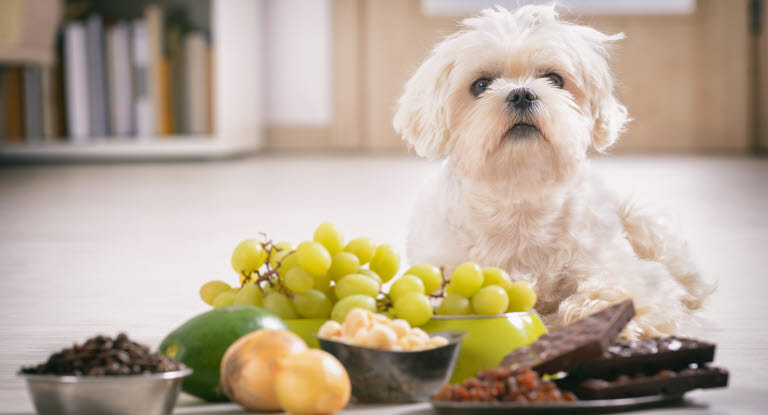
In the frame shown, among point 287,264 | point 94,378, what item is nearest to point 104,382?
point 94,378

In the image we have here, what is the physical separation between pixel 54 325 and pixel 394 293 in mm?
641

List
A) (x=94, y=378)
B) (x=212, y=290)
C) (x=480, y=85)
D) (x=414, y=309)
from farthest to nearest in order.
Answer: (x=480, y=85)
(x=212, y=290)
(x=414, y=309)
(x=94, y=378)

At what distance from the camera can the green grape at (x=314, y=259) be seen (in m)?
1.21

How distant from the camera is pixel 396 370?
1.01m

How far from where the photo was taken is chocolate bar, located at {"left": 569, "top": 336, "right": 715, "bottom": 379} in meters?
1.00

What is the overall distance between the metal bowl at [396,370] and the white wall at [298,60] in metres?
5.73

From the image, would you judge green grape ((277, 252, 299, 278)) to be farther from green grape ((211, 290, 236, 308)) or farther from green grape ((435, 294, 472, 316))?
green grape ((435, 294, 472, 316))

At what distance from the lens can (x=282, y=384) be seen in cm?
94

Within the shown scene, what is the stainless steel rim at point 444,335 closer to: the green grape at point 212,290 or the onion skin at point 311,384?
the onion skin at point 311,384

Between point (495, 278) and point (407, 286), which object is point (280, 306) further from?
point (495, 278)

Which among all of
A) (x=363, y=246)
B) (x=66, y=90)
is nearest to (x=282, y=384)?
(x=363, y=246)

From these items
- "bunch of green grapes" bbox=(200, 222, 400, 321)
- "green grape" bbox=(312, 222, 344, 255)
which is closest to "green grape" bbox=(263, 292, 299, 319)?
"bunch of green grapes" bbox=(200, 222, 400, 321)

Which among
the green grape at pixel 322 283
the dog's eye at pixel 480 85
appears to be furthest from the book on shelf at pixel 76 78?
the green grape at pixel 322 283

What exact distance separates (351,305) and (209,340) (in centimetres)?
19
